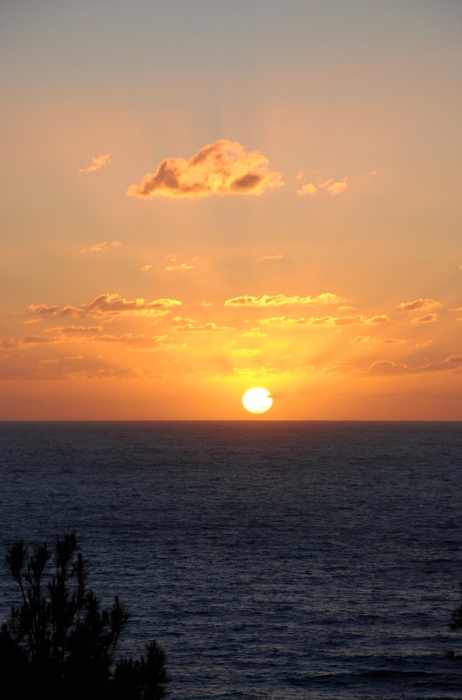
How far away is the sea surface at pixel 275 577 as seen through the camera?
44625mm

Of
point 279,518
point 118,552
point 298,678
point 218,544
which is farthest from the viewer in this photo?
point 279,518

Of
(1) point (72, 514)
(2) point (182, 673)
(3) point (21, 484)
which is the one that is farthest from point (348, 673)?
(3) point (21, 484)

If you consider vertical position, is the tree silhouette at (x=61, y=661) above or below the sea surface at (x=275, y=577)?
above

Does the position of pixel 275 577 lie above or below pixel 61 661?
below

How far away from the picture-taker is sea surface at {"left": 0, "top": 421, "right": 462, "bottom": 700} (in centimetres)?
4462

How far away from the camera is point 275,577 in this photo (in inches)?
2552

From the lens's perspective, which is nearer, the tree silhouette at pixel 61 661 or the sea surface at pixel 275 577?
the tree silhouette at pixel 61 661

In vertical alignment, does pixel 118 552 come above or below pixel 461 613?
below

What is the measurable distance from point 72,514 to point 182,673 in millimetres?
59766

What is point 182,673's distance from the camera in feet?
145

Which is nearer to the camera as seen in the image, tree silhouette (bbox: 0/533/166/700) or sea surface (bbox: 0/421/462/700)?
tree silhouette (bbox: 0/533/166/700)

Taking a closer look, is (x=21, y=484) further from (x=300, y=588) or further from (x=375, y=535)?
(x=300, y=588)

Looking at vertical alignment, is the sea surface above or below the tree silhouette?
below

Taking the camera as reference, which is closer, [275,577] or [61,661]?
[61,661]
